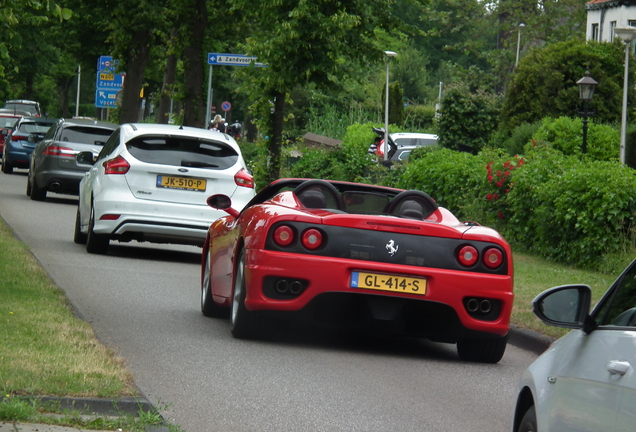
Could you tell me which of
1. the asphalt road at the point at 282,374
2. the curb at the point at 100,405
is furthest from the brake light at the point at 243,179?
the curb at the point at 100,405

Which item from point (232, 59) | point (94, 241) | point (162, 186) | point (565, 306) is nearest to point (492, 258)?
point (565, 306)

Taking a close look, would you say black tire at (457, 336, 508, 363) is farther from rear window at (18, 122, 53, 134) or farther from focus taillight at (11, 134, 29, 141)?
focus taillight at (11, 134, 29, 141)

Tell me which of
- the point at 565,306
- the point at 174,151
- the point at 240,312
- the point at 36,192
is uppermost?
the point at 174,151

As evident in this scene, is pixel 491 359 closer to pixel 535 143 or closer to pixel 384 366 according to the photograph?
pixel 384 366

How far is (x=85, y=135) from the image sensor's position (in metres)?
23.8

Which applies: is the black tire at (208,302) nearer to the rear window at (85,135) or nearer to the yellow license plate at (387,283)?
the yellow license plate at (387,283)

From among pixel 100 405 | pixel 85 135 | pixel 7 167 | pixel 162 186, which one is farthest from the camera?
pixel 7 167

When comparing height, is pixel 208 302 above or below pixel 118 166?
below

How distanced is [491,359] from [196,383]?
8.62 ft

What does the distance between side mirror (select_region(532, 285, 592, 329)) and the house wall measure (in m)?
52.3

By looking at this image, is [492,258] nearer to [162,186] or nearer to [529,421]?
[529,421]

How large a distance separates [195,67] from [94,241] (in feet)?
61.0

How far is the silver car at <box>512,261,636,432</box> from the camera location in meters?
3.50

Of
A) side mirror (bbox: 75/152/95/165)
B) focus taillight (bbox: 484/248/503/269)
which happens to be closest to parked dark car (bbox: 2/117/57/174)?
side mirror (bbox: 75/152/95/165)
